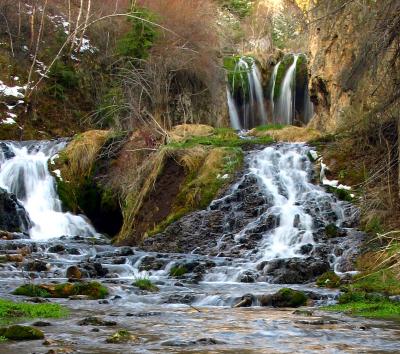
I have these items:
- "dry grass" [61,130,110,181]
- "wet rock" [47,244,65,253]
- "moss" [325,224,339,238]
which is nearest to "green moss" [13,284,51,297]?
"wet rock" [47,244,65,253]

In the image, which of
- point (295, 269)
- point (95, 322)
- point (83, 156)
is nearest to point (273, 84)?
point (83, 156)

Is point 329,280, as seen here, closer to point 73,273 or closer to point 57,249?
point 73,273

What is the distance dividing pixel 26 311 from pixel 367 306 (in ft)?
15.0

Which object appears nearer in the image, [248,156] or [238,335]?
[238,335]

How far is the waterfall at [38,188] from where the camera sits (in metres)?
20.4

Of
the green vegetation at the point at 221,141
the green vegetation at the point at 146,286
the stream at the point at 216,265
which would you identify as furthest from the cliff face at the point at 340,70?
the green vegetation at the point at 146,286

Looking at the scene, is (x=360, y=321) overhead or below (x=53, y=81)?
below

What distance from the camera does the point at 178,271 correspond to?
13320 mm

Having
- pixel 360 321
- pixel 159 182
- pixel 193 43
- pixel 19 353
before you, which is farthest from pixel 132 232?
pixel 193 43

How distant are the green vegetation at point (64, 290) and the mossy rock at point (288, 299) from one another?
107 inches

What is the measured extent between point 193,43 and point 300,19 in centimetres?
1780

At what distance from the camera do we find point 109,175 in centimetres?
2077

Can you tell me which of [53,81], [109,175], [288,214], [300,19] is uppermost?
[53,81]

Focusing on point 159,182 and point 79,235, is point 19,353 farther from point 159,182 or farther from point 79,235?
point 79,235
